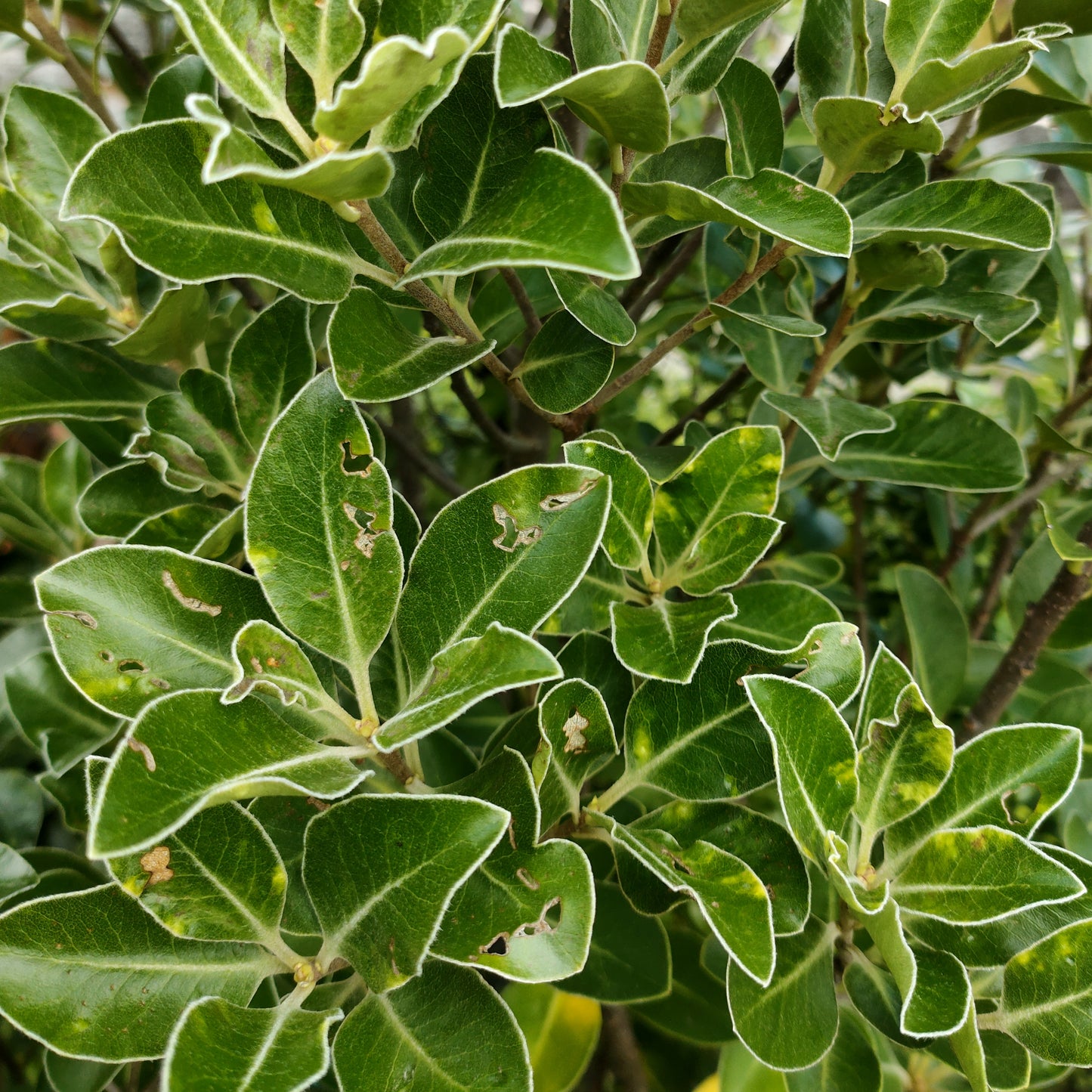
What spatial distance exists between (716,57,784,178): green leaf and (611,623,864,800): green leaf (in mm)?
343

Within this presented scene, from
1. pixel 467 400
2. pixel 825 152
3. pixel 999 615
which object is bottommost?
pixel 999 615

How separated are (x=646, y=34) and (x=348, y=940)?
1.97 ft

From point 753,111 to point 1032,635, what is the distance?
0.53 metres

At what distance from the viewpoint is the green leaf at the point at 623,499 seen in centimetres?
58

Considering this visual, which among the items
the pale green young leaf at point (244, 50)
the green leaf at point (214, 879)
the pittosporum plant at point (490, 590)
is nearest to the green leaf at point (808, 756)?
the pittosporum plant at point (490, 590)

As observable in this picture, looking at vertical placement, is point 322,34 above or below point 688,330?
above

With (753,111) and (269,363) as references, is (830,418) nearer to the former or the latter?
(753,111)

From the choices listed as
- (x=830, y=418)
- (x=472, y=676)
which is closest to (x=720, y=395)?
(x=830, y=418)

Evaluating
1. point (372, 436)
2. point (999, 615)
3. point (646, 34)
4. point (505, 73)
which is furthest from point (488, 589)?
point (999, 615)

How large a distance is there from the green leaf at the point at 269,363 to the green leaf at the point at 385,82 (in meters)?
0.26

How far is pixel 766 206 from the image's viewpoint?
521mm

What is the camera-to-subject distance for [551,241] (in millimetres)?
412

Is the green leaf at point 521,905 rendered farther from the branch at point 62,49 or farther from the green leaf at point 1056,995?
the branch at point 62,49

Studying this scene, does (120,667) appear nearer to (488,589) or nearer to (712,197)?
(488,589)
